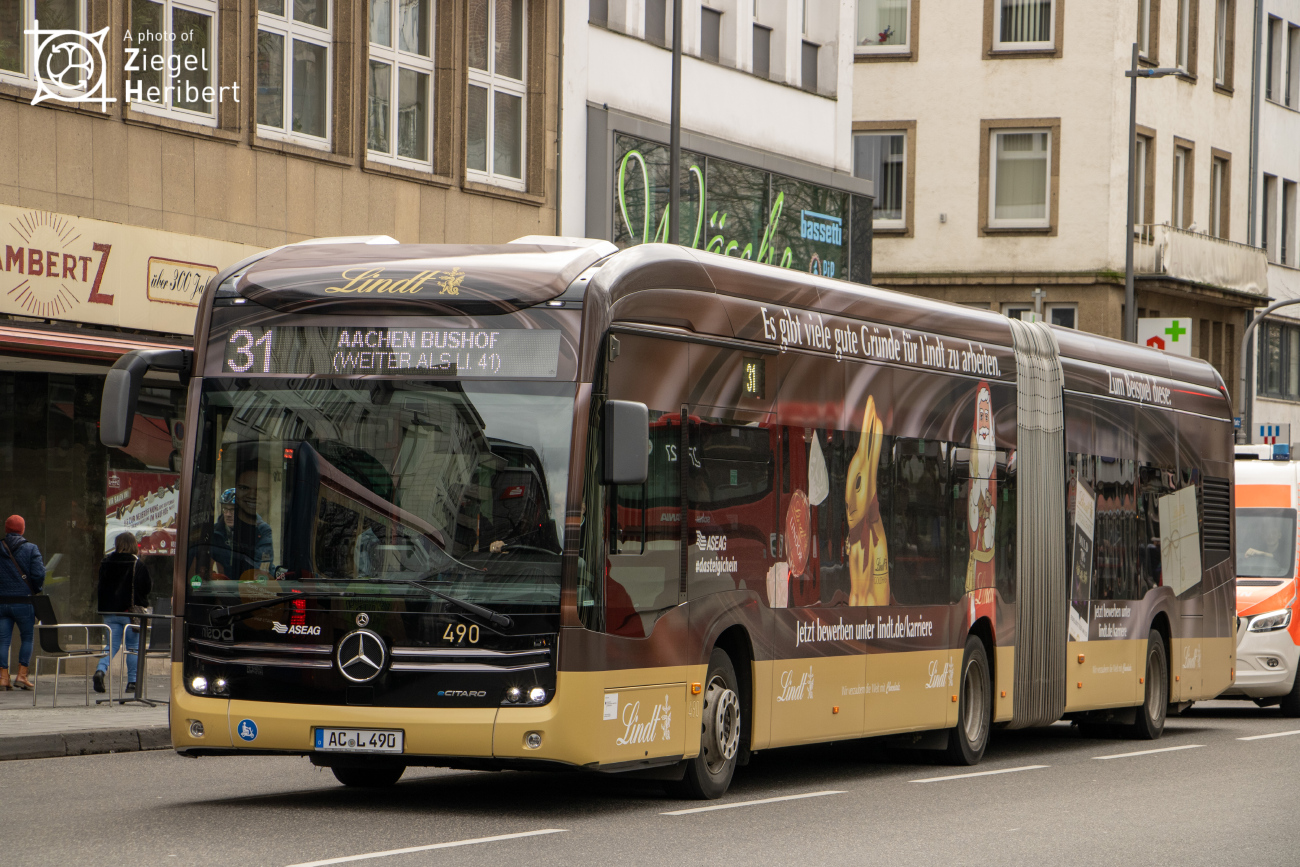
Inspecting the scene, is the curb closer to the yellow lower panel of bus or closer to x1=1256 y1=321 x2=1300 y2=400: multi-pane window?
the yellow lower panel of bus

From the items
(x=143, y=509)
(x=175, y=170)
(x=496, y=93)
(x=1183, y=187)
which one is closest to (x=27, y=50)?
(x=175, y=170)

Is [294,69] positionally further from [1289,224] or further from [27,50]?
[1289,224]

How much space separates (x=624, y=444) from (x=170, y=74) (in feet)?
41.3

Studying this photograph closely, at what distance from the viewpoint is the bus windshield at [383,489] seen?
10.9 metres

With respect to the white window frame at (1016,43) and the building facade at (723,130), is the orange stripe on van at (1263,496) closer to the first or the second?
the building facade at (723,130)

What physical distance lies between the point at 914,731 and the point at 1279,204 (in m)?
42.6

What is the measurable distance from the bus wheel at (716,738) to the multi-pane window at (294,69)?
12639mm

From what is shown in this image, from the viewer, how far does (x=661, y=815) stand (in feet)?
37.6

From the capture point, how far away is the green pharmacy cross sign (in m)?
28.6

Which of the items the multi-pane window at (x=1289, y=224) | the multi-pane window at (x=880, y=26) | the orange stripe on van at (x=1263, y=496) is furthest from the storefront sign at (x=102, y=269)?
the multi-pane window at (x=1289, y=224)

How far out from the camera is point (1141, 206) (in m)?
47.9

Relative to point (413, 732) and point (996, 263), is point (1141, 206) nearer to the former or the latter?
point (996, 263)

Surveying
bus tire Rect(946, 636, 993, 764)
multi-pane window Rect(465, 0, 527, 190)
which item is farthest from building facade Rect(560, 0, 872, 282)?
bus tire Rect(946, 636, 993, 764)

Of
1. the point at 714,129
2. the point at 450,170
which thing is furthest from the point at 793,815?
the point at 714,129
